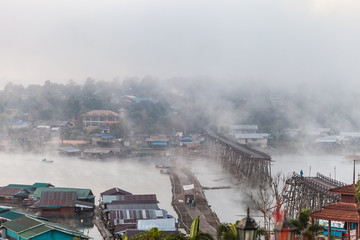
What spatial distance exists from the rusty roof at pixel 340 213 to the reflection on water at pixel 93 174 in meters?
13.4

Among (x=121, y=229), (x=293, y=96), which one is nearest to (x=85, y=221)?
(x=121, y=229)

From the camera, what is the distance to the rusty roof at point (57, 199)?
81.3ft

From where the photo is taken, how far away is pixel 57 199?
2520 cm

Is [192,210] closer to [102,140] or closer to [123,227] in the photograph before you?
[123,227]

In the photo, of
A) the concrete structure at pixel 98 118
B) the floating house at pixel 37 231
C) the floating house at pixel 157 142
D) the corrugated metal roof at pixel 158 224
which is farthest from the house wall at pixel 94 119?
the floating house at pixel 37 231

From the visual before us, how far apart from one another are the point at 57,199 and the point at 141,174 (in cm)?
1845

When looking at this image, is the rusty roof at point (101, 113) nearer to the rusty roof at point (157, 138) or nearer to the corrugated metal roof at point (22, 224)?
the rusty roof at point (157, 138)

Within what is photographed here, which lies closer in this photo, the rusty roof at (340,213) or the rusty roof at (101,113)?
the rusty roof at (340,213)

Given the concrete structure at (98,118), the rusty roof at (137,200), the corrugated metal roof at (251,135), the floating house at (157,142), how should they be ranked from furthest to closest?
the concrete structure at (98,118) < the corrugated metal roof at (251,135) < the floating house at (157,142) < the rusty roof at (137,200)

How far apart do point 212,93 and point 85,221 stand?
72503 mm

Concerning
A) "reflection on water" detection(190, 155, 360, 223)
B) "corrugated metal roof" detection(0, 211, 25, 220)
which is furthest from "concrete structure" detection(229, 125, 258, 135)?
"corrugated metal roof" detection(0, 211, 25, 220)

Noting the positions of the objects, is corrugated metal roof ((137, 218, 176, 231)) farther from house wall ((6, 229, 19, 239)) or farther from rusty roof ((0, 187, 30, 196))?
rusty roof ((0, 187, 30, 196))

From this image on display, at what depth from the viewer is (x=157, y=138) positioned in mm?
62656

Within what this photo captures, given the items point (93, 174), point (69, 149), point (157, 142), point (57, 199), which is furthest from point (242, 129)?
point (57, 199)
